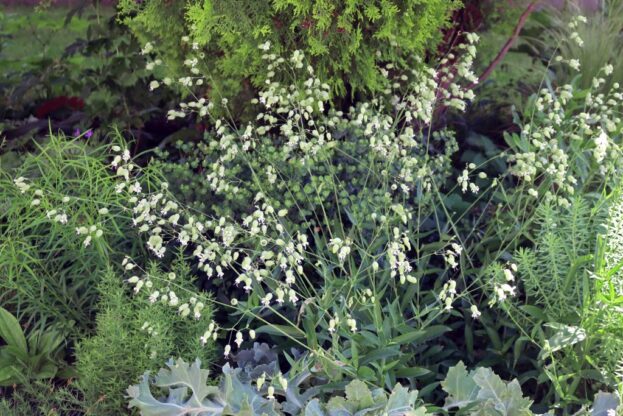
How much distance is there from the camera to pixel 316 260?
3.09 m

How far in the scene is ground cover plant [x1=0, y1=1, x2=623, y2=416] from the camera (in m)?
2.35

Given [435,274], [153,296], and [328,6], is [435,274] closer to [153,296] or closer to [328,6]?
[328,6]

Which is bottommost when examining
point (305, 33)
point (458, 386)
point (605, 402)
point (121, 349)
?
point (121, 349)

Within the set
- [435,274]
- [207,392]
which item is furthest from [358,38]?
[207,392]

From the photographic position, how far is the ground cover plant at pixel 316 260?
2.35m

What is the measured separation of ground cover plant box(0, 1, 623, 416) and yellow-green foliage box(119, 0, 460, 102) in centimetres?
1

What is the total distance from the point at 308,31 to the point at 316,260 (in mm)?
854

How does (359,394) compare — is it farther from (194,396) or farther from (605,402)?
(605,402)

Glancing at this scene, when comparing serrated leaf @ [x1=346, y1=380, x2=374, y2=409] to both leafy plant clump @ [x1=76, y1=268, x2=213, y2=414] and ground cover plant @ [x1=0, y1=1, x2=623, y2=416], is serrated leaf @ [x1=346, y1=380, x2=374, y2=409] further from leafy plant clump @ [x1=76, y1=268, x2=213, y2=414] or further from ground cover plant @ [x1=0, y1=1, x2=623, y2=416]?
leafy plant clump @ [x1=76, y1=268, x2=213, y2=414]

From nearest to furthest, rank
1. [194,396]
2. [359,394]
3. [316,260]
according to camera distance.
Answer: [359,394]
[194,396]
[316,260]

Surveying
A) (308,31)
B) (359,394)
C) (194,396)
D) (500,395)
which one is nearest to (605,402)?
(500,395)

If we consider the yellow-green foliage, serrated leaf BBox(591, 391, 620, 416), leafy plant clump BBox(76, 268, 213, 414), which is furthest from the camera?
the yellow-green foliage

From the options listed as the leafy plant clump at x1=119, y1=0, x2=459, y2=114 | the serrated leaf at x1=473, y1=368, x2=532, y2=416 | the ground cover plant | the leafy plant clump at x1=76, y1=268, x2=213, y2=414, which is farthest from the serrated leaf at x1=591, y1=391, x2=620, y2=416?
the leafy plant clump at x1=119, y1=0, x2=459, y2=114

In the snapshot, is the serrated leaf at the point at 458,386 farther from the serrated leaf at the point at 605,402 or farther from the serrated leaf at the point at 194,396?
the serrated leaf at the point at 194,396
